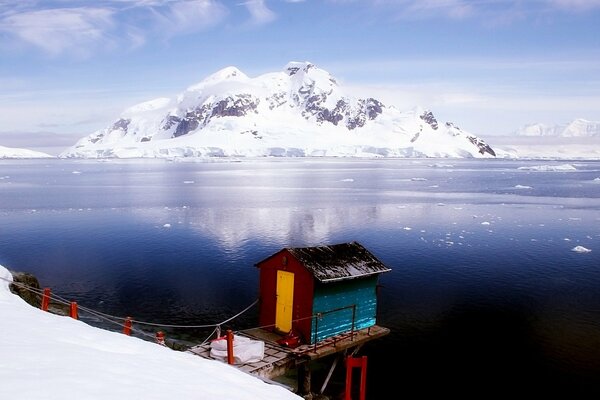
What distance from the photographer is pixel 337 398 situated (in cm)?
2348

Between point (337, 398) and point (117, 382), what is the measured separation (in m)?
15.4

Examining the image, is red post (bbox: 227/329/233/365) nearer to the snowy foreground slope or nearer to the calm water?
the snowy foreground slope

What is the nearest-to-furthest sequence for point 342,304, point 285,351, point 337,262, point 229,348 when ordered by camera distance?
1. point 229,348
2. point 285,351
3. point 342,304
4. point 337,262

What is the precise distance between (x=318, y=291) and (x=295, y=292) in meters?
1.07

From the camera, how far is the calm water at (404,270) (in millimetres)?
26414

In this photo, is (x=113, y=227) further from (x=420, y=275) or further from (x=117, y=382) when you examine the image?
(x=117, y=382)

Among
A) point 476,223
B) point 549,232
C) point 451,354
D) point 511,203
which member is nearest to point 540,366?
point 451,354

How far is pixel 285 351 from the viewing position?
66.0 feet

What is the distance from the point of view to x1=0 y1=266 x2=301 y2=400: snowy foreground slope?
9141 mm

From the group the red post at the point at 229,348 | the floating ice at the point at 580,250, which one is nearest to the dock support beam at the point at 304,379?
the red post at the point at 229,348

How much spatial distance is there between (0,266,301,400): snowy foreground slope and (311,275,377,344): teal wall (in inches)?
322

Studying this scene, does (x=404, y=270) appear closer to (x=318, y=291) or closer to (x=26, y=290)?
(x=318, y=291)

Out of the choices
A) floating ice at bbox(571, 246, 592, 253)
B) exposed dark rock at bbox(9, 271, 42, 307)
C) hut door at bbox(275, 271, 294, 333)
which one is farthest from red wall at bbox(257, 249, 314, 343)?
floating ice at bbox(571, 246, 592, 253)

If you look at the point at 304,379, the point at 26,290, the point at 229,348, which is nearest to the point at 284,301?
the point at 304,379
